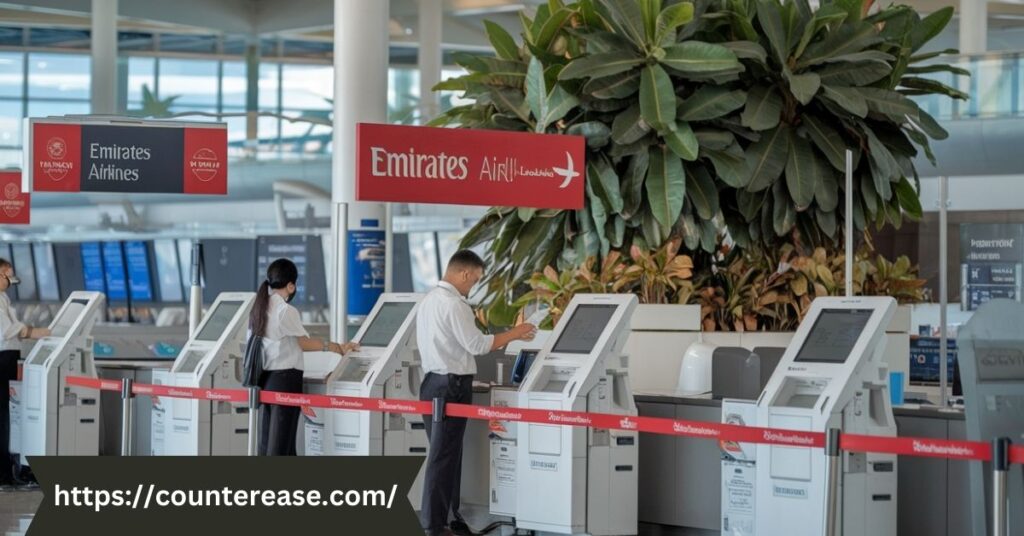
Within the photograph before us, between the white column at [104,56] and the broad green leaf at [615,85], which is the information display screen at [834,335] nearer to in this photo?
the broad green leaf at [615,85]

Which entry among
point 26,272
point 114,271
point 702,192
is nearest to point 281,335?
point 702,192

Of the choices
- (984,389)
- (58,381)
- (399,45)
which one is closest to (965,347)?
(984,389)

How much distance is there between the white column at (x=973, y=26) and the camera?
1812 cm

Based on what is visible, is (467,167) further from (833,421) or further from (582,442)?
(833,421)

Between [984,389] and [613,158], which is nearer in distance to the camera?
[984,389]

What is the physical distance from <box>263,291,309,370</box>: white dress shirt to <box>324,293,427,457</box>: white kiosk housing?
293mm

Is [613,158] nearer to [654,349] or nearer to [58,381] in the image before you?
[654,349]

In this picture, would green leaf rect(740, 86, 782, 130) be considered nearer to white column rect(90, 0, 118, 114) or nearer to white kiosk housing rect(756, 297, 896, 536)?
white kiosk housing rect(756, 297, 896, 536)

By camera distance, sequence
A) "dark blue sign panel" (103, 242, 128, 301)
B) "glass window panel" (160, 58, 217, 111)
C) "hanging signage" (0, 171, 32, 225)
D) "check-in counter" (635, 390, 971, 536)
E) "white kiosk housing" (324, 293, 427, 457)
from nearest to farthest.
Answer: "check-in counter" (635, 390, 971, 536) → "white kiosk housing" (324, 293, 427, 457) → "hanging signage" (0, 171, 32, 225) → "dark blue sign panel" (103, 242, 128, 301) → "glass window panel" (160, 58, 217, 111)

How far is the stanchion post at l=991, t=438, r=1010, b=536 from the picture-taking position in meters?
5.44

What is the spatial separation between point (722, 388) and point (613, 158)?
8.24 feet

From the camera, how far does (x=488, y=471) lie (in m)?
8.60

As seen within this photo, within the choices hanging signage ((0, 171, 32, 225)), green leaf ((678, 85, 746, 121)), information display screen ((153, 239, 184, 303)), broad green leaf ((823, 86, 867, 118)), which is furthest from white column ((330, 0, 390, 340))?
information display screen ((153, 239, 184, 303))

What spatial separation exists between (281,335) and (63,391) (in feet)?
9.16
